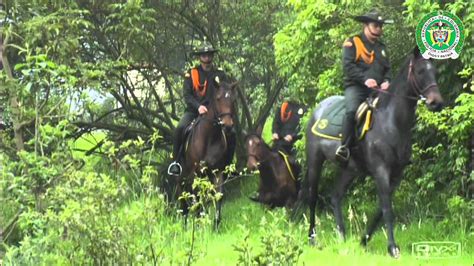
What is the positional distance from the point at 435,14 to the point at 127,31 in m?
5.98

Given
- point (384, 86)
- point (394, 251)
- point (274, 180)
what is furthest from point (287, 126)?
point (394, 251)

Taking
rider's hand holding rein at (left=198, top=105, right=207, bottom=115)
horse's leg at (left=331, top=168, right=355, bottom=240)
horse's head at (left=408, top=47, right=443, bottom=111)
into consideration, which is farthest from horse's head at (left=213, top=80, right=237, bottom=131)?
horse's head at (left=408, top=47, right=443, bottom=111)

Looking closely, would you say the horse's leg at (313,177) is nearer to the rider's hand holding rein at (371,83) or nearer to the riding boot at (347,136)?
the riding boot at (347,136)

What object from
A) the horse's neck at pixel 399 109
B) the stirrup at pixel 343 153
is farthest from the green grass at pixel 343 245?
the horse's neck at pixel 399 109

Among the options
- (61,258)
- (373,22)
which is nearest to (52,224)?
(61,258)

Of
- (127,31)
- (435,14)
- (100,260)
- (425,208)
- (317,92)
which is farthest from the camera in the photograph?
(127,31)

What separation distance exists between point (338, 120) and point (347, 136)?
1.70ft

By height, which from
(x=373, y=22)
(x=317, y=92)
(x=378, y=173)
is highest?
(x=373, y=22)

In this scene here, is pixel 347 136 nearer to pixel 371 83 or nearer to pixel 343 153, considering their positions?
pixel 343 153

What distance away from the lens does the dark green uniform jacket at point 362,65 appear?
8711 millimetres

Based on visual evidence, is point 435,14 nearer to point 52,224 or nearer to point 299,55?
point 299,55

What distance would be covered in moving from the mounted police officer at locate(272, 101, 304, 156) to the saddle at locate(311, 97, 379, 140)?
112 inches

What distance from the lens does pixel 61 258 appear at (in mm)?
5660

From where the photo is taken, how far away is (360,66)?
879cm
